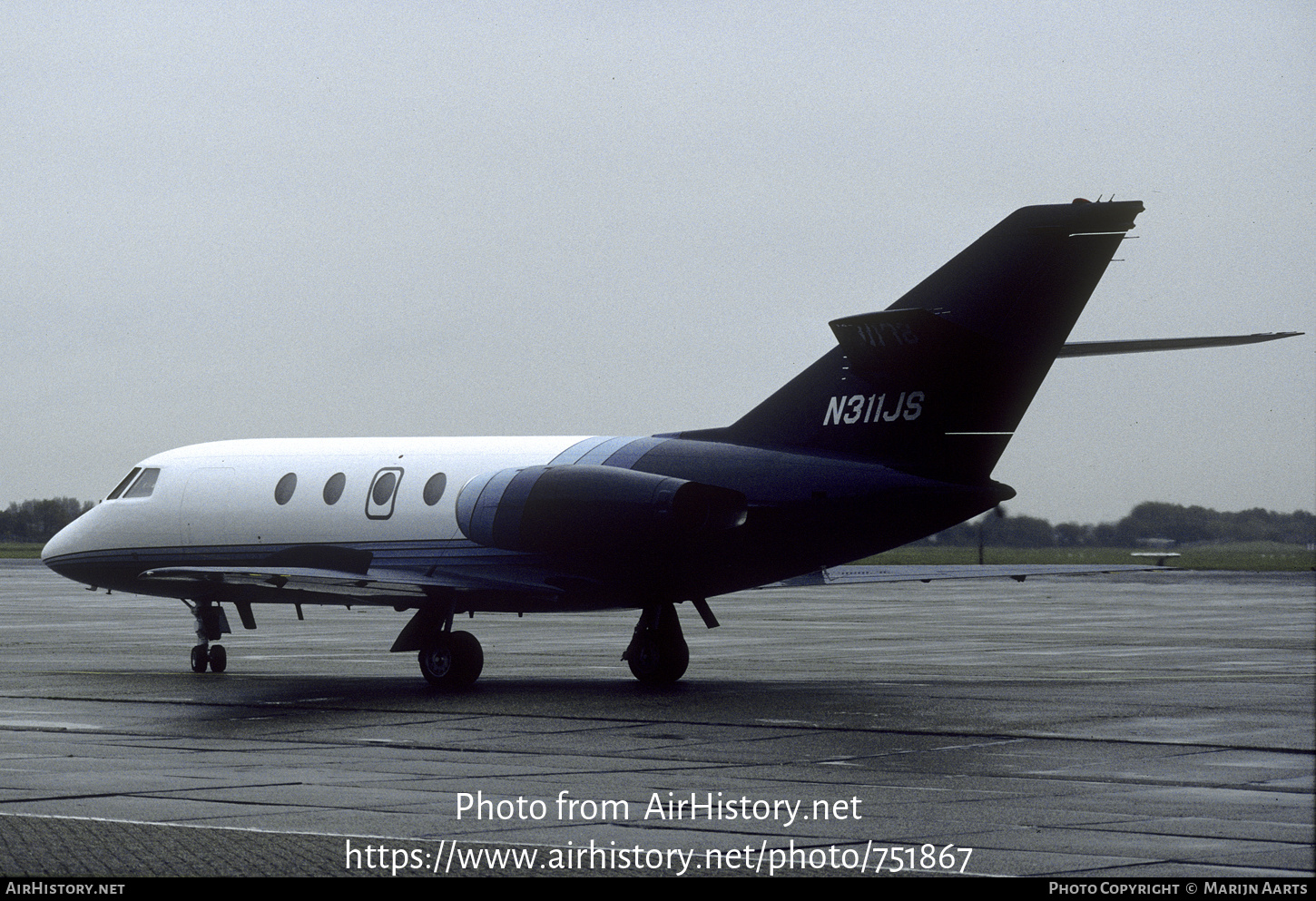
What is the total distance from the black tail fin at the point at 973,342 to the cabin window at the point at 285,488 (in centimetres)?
862

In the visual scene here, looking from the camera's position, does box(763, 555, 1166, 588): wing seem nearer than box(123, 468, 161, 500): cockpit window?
Yes

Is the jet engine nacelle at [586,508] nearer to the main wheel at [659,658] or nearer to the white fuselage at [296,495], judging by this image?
the white fuselage at [296,495]

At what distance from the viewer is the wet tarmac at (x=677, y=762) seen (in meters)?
9.76

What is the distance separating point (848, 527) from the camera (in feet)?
65.2

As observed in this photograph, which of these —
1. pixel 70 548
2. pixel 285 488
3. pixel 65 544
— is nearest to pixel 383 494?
pixel 285 488

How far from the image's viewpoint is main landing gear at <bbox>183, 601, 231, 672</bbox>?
24.9 m

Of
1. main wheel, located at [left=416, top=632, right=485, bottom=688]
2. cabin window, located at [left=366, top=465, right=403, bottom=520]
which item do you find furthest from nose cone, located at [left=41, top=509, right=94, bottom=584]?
main wheel, located at [left=416, top=632, right=485, bottom=688]

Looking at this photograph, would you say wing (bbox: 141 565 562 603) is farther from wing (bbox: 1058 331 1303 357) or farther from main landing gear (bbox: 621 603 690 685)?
wing (bbox: 1058 331 1303 357)

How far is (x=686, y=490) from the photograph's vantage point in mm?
20031

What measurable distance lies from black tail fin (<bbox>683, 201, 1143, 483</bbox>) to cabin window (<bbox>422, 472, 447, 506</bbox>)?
589cm

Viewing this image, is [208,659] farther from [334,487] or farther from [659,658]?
[659,658]

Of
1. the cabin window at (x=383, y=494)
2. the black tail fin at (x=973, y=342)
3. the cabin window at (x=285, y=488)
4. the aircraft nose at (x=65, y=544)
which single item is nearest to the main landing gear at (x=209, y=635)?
the cabin window at (x=285, y=488)

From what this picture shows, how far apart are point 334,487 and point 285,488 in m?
0.93

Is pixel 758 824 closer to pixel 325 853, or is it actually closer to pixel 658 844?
pixel 658 844
